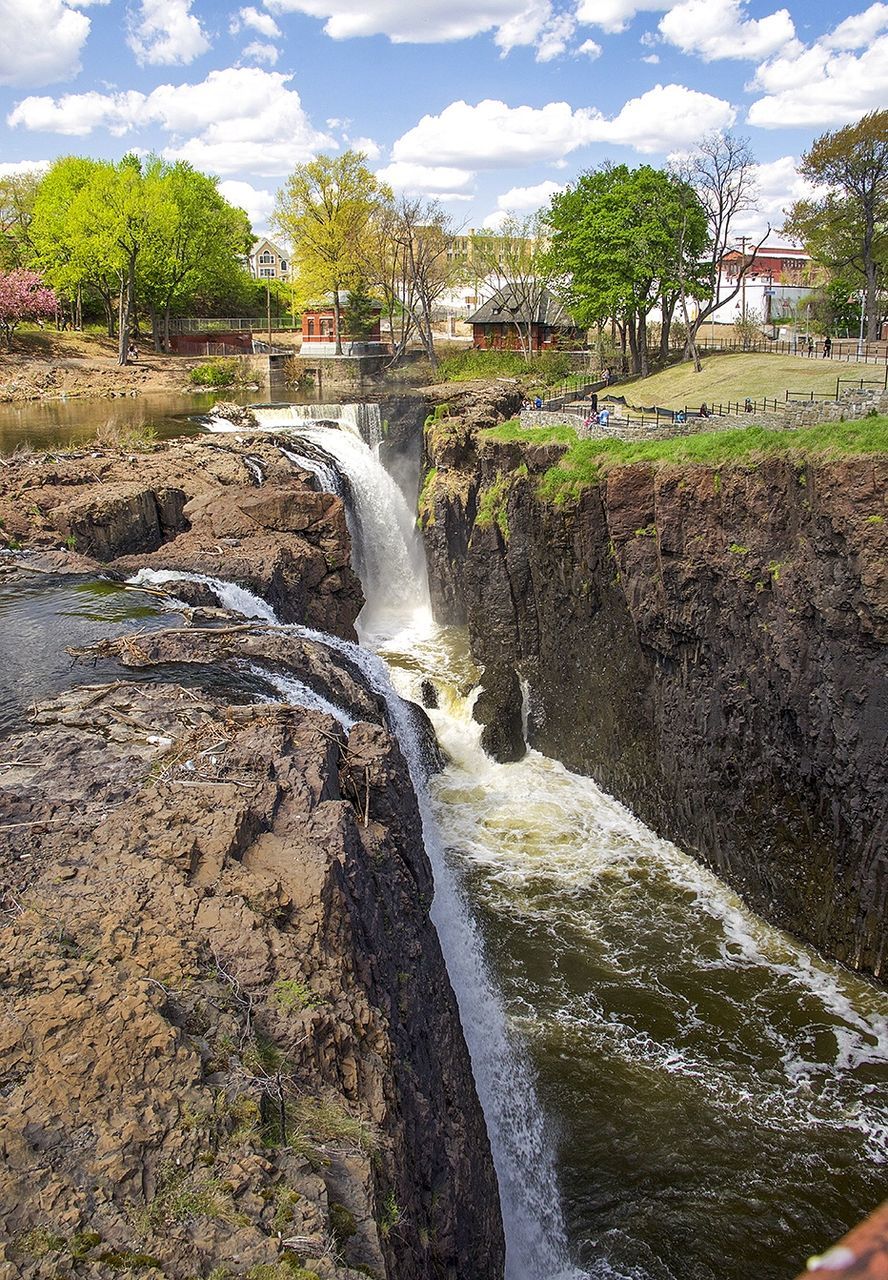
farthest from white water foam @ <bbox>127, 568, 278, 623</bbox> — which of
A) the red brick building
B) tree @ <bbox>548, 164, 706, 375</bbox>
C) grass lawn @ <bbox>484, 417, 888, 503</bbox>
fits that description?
the red brick building

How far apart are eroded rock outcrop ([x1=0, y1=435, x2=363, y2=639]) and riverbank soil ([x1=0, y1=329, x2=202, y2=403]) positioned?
99.9ft

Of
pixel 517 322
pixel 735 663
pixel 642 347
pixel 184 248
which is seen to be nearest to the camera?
pixel 735 663

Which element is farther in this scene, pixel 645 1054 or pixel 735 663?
pixel 735 663

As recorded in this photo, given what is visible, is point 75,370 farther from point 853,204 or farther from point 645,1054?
point 645,1054

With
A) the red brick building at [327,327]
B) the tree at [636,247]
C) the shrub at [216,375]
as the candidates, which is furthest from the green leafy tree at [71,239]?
the tree at [636,247]

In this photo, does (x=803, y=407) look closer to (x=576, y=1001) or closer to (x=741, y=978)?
(x=741, y=978)

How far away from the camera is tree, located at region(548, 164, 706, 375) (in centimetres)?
4362

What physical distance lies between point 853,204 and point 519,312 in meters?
21.5

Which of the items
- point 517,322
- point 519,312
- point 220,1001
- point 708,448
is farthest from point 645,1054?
point 519,312

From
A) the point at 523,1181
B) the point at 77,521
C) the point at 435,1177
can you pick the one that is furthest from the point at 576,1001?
the point at 77,521

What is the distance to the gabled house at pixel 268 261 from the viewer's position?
393ft

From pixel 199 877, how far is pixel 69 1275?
388cm

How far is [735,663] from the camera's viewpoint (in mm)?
20688

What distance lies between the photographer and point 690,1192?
13.8 m
